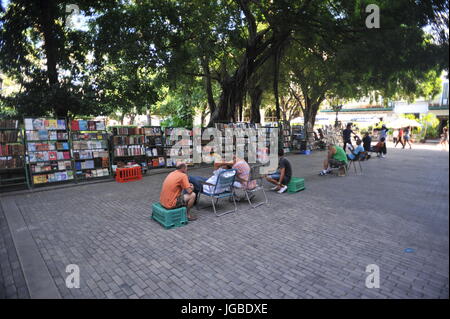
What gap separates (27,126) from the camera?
8672 mm

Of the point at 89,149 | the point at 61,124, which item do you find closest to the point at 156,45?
the point at 61,124

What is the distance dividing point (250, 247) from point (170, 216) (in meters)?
1.79

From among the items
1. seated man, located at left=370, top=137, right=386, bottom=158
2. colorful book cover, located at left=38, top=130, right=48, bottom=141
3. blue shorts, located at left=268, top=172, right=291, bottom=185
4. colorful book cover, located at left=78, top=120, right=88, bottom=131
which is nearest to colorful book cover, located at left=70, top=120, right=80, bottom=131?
colorful book cover, located at left=78, top=120, right=88, bottom=131

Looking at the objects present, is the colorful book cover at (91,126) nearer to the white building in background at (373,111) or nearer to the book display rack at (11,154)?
the book display rack at (11,154)

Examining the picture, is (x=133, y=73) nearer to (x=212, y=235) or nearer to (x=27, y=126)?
(x=27, y=126)

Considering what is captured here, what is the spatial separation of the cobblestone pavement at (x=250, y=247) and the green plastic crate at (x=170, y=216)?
0.18 m

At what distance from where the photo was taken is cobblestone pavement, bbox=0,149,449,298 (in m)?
3.30

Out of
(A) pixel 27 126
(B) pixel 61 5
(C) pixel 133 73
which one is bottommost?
(A) pixel 27 126

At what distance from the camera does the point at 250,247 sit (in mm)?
4477

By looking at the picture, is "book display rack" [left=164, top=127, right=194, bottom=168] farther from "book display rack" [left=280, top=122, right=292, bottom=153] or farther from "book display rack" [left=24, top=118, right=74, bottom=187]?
"book display rack" [left=280, top=122, right=292, bottom=153]
